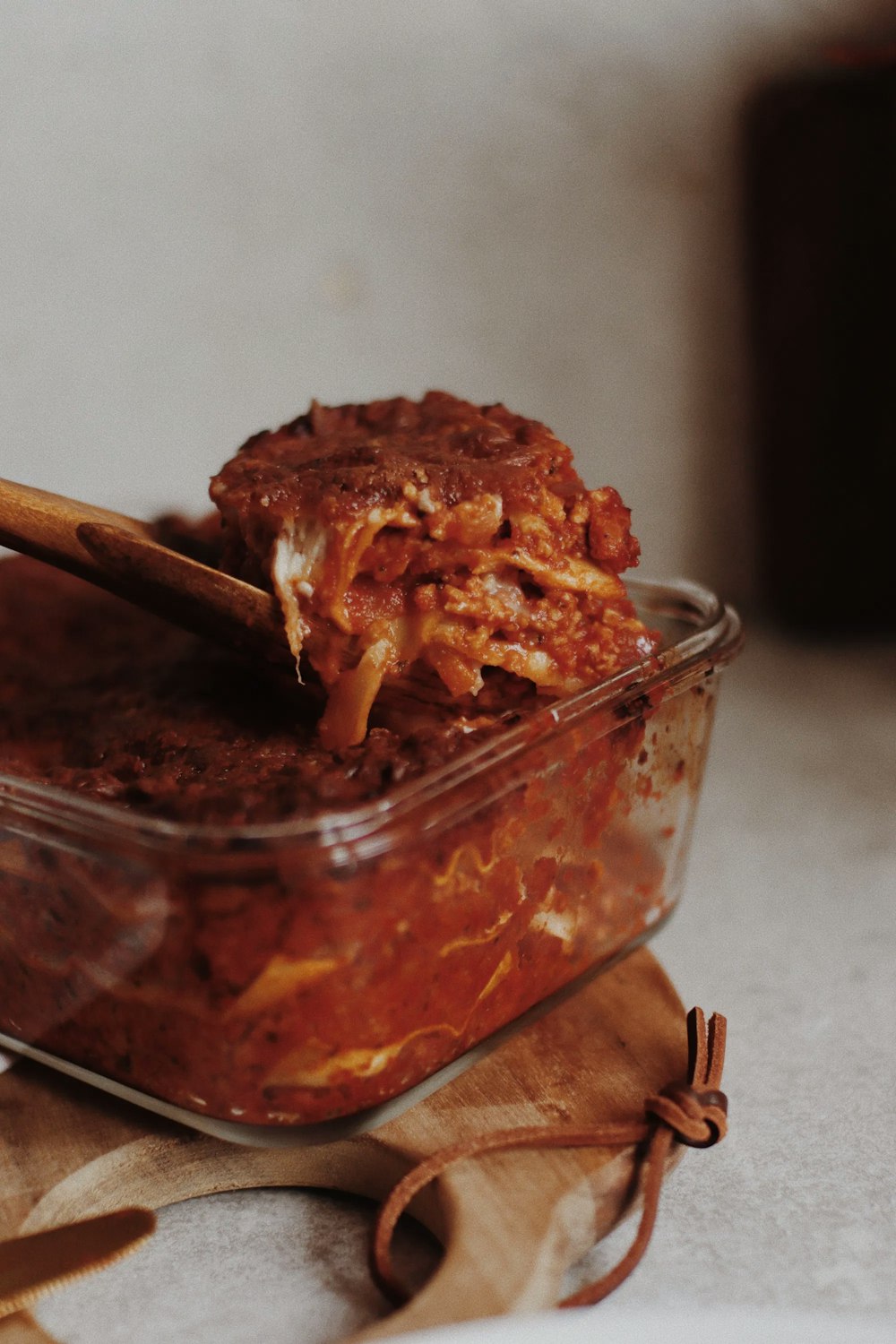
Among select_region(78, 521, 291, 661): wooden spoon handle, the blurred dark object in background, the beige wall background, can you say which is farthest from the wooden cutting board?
the blurred dark object in background

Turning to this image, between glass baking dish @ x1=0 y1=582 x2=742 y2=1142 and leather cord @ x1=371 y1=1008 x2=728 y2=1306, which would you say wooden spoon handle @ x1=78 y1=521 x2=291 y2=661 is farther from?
leather cord @ x1=371 y1=1008 x2=728 y2=1306

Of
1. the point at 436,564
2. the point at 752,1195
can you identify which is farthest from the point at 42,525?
the point at 752,1195

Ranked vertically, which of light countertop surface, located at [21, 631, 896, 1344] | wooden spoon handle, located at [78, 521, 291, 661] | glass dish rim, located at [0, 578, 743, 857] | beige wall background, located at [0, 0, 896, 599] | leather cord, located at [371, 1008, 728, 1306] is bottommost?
light countertop surface, located at [21, 631, 896, 1344]

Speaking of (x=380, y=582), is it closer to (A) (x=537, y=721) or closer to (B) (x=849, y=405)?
(A) (x=537, y=721)

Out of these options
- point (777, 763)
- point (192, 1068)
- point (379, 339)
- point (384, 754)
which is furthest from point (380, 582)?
point (379, 339)

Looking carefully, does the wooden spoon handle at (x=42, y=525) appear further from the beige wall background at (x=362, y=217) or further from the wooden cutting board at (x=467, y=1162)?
the beige wall background at (x=362, y=217)

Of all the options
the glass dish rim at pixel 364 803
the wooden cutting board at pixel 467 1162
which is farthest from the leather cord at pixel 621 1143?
the glass dish rim at pixel 364 803

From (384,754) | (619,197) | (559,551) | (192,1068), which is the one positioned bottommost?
(192,1068)
